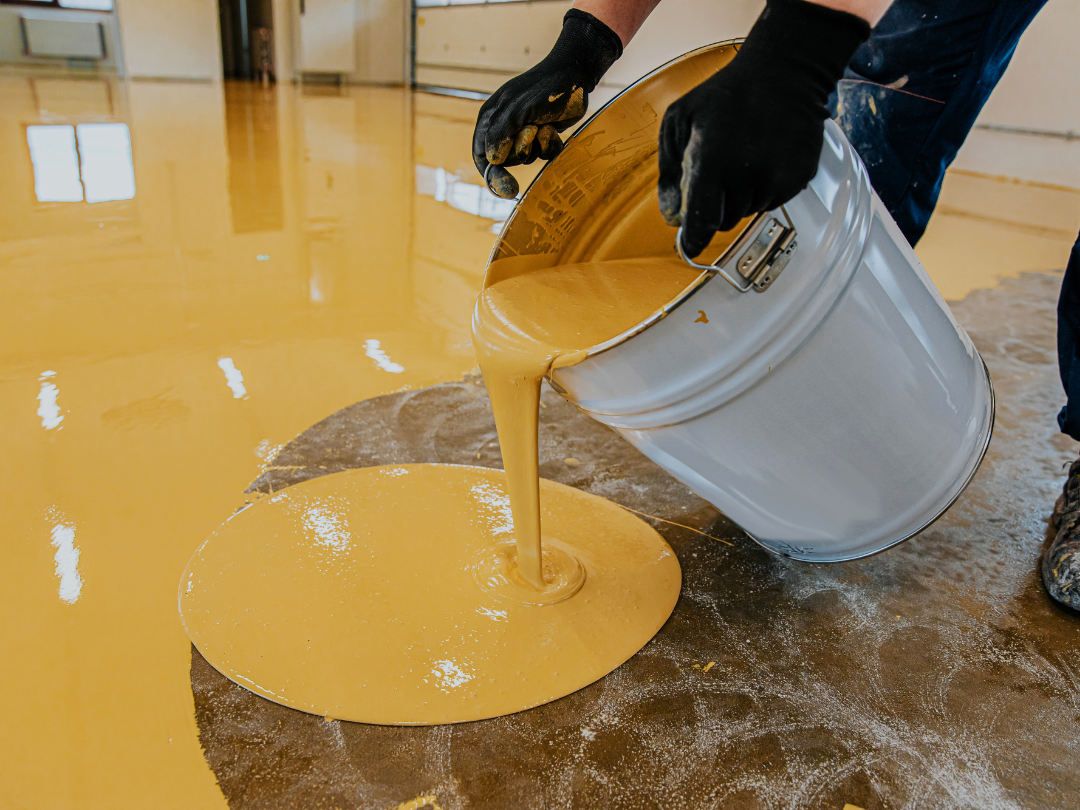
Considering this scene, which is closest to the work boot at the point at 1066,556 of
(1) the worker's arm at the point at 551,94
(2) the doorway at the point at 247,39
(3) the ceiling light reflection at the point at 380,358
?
(1) the worker's arm at the point at 551,94

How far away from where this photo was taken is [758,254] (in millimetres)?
824

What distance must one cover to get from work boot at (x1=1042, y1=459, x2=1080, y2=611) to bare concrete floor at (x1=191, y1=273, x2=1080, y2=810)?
0.03 meters

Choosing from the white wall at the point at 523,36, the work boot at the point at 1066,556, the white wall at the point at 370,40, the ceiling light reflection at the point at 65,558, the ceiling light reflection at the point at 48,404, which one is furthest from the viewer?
the white wall at the point at 370,40

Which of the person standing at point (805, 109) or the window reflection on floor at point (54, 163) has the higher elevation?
the person standing at point (805, 109)

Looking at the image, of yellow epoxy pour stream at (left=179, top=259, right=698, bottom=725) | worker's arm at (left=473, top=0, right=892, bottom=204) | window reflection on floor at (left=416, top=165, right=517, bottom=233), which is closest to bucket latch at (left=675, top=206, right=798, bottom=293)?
yellow epoxy pour stream at (left=179, top=259, right=698, bottom=725)

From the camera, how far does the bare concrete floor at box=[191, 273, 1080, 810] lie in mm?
899

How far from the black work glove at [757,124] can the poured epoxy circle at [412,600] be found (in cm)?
61

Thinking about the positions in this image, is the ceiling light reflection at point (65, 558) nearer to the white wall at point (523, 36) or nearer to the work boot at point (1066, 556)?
the work boot at point (1066, 556)

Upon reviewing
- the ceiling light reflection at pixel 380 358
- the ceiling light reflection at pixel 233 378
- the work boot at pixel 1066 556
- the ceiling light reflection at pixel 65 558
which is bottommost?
the ceiling light reflection at pixel 380 358

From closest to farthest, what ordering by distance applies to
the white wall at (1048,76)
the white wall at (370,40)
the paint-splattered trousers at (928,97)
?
the paint-splattered trousers at (928,97)
the white wall at (1048,76)
the white wall at (370,40)

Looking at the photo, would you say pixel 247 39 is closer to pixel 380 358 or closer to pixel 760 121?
pixel 380 358

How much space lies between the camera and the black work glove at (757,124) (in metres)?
0.77

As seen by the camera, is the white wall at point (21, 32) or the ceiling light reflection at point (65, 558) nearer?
the ceiling light reflection at point (65, 558)

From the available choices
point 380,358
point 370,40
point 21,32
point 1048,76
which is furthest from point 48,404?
point 21,32
